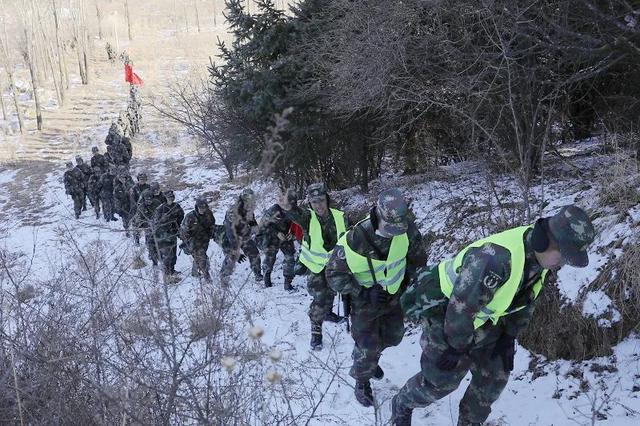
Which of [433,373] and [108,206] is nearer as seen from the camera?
[433,373]

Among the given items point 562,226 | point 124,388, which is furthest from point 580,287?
point 124,388

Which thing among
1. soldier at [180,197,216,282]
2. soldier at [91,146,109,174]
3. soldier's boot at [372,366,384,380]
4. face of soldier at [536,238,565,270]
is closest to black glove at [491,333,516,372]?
face of soldier at [536,238,565,270]

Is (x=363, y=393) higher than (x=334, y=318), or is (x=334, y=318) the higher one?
(x=363, y=393)

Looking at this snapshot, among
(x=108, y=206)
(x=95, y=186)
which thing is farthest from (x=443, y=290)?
(x=95, y=186)

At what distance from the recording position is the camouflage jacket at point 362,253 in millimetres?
3615

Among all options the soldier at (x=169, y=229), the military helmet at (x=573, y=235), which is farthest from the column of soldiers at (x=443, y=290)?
the soldier at (x=169, y=229)

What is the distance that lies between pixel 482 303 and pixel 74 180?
14.1 m

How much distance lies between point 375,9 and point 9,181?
21765 millimetres

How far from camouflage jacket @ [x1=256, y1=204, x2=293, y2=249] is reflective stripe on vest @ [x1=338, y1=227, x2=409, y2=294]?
3312 millimetres

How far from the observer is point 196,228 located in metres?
7.85

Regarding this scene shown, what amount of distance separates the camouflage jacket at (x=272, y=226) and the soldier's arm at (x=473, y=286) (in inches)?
171

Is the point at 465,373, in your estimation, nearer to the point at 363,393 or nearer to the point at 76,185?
the point at 363,393

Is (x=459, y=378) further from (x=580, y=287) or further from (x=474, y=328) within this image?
(x=580, y=287)

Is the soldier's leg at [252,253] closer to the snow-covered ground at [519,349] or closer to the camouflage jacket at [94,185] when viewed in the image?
the snow-covered ground at [519,349]
